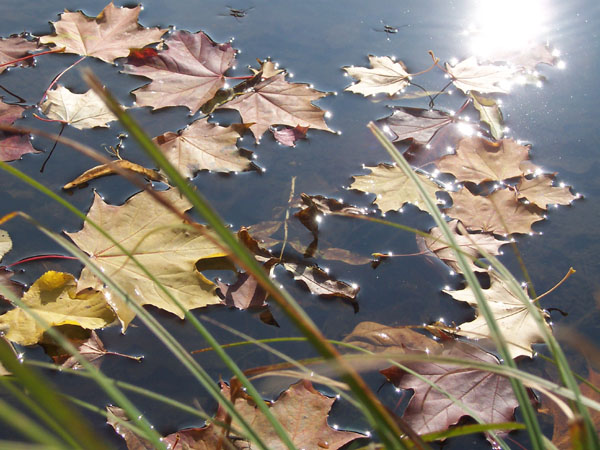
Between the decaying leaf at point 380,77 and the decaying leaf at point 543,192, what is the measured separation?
576 mm

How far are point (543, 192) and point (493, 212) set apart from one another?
0.59 feet

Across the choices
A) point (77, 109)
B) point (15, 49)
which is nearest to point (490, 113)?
point (77, 109)

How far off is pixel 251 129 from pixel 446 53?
2.79ft

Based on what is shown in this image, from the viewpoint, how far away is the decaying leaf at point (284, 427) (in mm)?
1025

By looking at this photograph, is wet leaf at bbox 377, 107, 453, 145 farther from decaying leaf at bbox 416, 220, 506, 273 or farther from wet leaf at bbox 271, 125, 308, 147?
decaying leaf at bbox 416, 220, 506, 273

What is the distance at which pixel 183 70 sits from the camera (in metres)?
1.94

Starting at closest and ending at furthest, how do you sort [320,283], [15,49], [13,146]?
[320,283], [13,146], [15,49]

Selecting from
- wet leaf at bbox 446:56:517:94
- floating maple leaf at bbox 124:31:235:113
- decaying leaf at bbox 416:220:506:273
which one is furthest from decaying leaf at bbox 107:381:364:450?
wet leaf at bbox 446:56:517:94

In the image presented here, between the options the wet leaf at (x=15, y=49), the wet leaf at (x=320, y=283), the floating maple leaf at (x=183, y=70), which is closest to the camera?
the wet leaf at (x=320, y=283)

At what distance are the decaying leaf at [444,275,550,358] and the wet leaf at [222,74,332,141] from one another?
0.74 meters

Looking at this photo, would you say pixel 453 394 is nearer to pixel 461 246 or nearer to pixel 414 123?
pixel 461 246

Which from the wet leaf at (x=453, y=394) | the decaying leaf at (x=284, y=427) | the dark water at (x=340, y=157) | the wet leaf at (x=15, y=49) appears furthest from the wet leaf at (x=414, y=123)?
the wet leaf at (x=15, y=49)

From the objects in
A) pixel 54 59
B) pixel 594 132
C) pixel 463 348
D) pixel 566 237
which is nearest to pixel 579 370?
pixel 463 348

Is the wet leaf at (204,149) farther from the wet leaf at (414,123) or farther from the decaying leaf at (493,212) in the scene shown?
the decaying leaf at (493,212)
